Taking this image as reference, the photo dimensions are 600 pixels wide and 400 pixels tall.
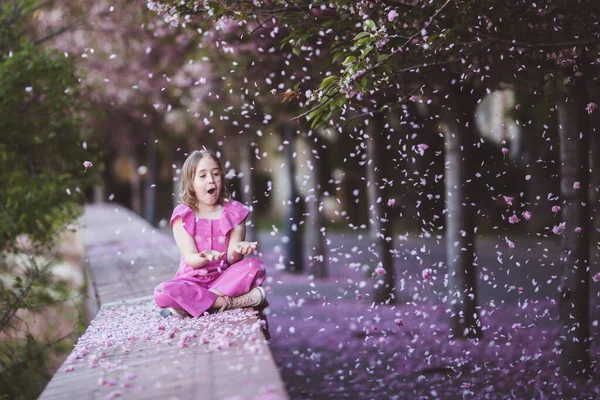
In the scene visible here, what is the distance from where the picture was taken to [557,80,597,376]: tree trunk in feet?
17.5

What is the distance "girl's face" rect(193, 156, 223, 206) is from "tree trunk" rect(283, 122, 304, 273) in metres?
6.19

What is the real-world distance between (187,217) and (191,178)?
26 centimetres

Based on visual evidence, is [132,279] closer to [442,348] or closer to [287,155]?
[442,348]

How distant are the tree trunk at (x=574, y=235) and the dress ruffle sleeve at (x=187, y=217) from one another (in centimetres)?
287

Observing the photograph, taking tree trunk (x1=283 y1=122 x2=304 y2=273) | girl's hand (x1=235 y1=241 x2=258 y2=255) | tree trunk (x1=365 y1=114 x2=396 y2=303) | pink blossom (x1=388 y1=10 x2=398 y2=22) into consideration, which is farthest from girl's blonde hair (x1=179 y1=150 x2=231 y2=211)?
tree trunk (x1=283 y1=122 x2=304 y2=273)

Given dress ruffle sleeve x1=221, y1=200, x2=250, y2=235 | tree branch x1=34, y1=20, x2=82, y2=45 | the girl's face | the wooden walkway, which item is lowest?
the wooden walkway

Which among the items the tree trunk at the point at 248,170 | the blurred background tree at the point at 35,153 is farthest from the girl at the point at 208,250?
the tree trunk at the point at 248,170

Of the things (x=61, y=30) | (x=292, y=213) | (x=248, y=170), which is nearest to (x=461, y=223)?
(x=61, y=30)

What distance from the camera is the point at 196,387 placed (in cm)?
297

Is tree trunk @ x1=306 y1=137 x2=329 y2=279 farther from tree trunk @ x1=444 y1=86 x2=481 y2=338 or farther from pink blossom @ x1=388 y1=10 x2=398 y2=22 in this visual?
pink blossom @ x1=388 y1=10 x2=398 y2=22

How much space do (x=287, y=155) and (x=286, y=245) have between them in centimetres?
210

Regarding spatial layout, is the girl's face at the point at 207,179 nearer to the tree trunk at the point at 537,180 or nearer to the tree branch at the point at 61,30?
the tree branch at the point at 61,30

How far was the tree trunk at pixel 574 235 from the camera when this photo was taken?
17.5 ft

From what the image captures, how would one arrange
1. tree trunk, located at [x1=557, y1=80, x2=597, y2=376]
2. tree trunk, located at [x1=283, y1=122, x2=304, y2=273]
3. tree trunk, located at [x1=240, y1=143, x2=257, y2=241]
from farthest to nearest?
tree trunk, located at [x1=283, y1=122, x2=304, y2=273] < tree trunk, located at [x1=240, y1=143, x2=257, y2=241] < tree trunk, located at [x1=557, y1=80, x2=597, y2=376]
